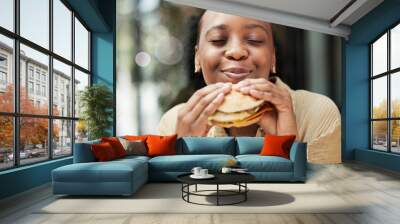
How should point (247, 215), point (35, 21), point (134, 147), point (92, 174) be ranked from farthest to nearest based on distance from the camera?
point (134, 147) < point (35, 21) < point (92, 174) < point (247, 215)

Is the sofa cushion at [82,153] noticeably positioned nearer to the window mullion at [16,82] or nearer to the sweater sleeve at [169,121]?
the window mullion at [16,82]

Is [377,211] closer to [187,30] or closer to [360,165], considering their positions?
[360,165]

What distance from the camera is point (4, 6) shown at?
498 centimetres

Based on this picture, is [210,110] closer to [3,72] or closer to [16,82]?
→ [16,82]

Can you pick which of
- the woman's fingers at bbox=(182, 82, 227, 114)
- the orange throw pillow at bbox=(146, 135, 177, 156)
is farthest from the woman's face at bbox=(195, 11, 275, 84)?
the orange throw pillow at bbox=(146, 135, 177, 156)

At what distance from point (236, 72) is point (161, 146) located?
2669mm

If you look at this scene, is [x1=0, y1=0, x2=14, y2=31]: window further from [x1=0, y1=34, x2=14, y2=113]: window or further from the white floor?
the white floor

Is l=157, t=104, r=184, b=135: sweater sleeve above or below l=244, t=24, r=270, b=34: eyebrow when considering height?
below

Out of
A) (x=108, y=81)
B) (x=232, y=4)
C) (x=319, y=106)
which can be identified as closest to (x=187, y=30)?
(x=232, y=4)

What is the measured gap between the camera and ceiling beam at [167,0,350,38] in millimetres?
8305

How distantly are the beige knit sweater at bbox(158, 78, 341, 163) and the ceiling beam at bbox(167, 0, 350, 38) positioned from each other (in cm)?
140

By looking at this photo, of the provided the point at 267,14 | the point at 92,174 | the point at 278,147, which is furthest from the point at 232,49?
the point at 92,174

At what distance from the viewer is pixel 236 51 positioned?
27.2 feet

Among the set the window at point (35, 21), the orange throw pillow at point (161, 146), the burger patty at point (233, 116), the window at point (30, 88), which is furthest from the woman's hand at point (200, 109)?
the window at point (30, 88)
